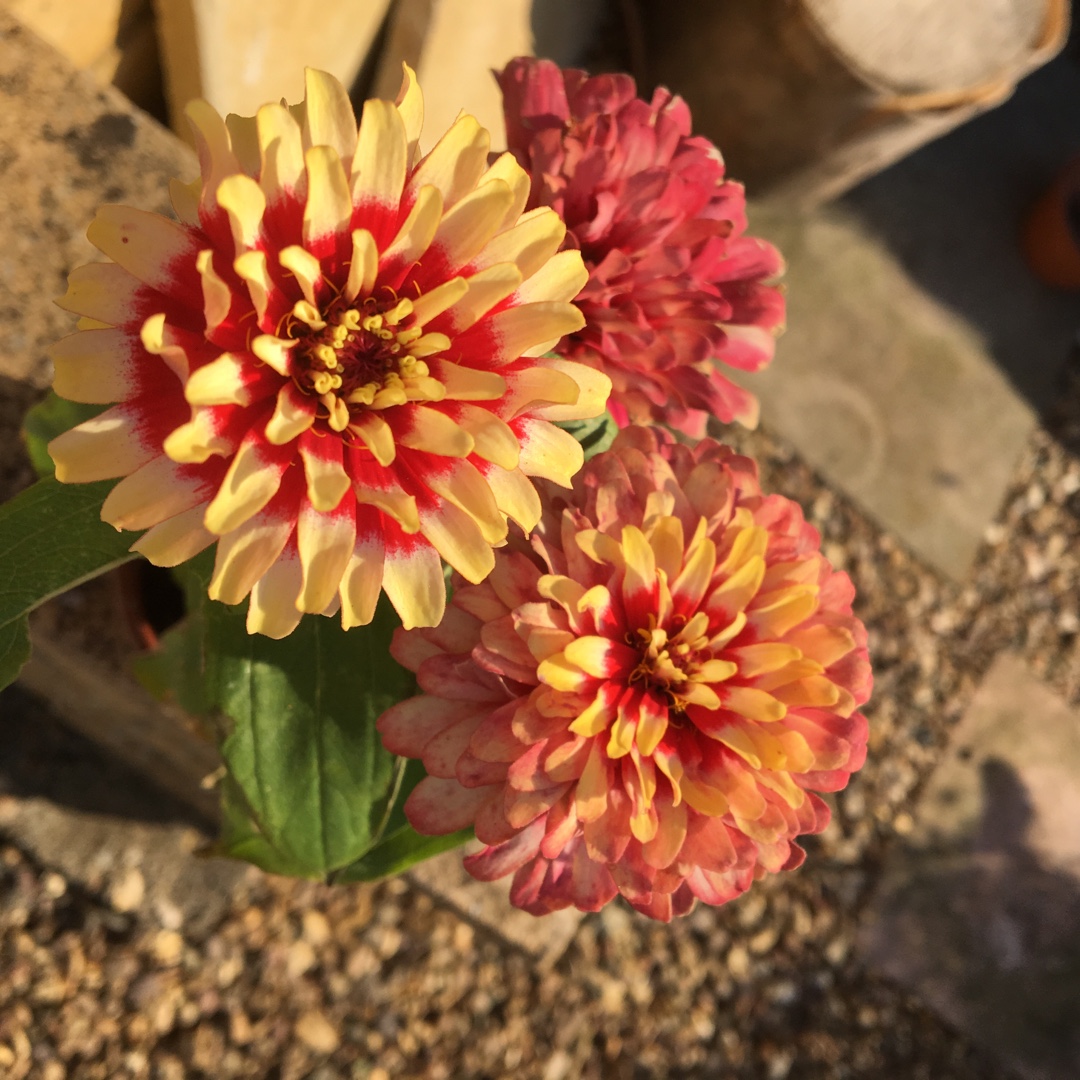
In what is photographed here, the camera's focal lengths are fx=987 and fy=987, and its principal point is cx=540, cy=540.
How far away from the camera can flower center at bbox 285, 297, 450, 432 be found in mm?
529

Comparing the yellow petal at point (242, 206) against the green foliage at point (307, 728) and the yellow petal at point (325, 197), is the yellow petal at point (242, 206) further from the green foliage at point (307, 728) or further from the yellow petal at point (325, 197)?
the green foliage at point (307, 728)

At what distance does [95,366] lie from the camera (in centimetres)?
50

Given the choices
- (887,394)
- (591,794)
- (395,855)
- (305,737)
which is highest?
(591,794)

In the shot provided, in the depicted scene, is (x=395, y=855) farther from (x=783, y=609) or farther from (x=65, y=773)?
(x=65, y=773)

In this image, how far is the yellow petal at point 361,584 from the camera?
52cm

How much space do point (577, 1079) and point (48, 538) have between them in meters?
1.33

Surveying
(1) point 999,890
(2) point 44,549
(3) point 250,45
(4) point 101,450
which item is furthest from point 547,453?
(1) point 999,890

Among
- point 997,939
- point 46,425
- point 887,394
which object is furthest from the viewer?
point 887,394

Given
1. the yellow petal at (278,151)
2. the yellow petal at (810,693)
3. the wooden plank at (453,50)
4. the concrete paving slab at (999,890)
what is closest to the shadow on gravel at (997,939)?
the concrete paving slab at (999,890)

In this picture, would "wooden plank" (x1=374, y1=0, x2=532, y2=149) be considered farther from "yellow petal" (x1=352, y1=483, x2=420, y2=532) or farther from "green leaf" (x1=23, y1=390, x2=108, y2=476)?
"yellow petal" (x1=352, y1=483, x2=420, y2=532)

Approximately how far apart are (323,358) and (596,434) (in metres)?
0.27

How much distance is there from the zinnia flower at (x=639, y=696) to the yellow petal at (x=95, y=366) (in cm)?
24

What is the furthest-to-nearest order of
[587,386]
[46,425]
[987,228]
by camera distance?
[987,228], [46,425], [587,386]

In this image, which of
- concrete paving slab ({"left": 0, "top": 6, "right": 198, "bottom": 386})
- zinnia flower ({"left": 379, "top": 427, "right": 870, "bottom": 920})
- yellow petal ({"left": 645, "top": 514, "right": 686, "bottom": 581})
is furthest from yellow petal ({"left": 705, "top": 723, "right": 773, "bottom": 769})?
concrete paving slab ({"left": 0, "top": 6, "right": 198, "bottom": 386})
